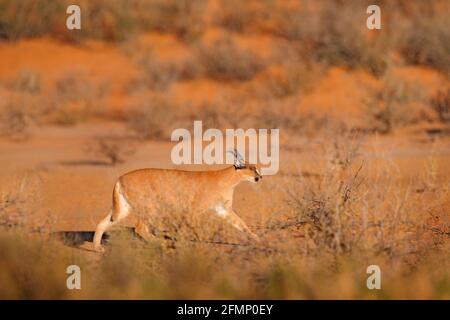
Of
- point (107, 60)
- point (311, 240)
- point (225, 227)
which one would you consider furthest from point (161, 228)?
point (107, 60)

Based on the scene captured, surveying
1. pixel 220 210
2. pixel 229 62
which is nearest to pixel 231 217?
pixel 220 210

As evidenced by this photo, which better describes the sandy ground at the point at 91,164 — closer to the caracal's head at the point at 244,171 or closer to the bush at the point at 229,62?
the caracal's head at the point at 244,171

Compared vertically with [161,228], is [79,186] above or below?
above

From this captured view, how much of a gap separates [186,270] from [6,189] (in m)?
3.14

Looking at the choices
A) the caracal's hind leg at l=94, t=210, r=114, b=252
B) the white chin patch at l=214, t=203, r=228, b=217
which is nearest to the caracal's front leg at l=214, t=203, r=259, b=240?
the white chin patch at l=214, t=203, r=228, b=217

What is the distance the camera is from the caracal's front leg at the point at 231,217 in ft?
25.1

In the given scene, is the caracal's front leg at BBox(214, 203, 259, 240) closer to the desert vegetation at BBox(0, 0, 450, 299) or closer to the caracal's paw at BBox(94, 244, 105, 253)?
the desert vegetation at BBox(0, 0, 450, 299)

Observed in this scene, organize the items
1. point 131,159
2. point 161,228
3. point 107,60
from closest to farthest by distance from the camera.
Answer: point 161,228 < point 131,159 < point 107,60

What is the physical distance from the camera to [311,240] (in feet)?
24.5

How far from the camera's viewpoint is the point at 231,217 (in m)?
8.04

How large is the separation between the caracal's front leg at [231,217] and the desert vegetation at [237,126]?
0.09m

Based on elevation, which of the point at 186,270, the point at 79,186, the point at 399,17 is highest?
the point at 399,17

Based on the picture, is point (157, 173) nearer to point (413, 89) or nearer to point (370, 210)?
point (370, 210)

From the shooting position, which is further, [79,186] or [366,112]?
[366,112]
